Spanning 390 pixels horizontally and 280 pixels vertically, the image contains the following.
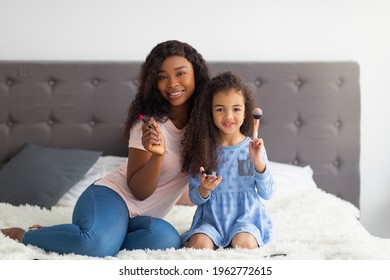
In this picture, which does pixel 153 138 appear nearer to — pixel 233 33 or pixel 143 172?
pixel 143 172

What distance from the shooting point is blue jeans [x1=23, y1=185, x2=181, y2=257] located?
174 cm

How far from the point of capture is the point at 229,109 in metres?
1.86

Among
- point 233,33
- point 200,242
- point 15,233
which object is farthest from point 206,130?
point 233,33

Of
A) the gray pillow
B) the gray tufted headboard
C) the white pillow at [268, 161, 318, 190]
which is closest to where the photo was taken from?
the gray pillow

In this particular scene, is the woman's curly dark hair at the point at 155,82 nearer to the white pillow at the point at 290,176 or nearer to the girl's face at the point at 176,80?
the girl's face at the point at 176,80

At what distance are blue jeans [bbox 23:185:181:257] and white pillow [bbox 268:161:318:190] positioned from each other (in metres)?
0.89

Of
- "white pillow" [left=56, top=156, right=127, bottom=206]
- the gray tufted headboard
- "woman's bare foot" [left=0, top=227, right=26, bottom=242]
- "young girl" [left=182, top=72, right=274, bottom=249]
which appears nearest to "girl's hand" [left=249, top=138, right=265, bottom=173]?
"young girl" [left=182, top=72, right=274, bottom=249]

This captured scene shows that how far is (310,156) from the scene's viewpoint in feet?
9.63

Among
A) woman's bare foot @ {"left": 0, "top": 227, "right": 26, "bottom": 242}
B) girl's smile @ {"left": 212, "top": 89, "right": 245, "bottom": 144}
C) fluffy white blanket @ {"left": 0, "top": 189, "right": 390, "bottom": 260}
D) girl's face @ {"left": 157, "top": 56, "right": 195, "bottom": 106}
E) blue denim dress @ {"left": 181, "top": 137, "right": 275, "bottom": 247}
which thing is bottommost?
woman's bare foot @ {"left": 0, "top": 227, "right": 26, "bottom": 242}

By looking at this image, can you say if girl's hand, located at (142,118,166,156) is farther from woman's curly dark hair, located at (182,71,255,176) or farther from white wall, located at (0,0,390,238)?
white wall, located at (0,0,390,238)

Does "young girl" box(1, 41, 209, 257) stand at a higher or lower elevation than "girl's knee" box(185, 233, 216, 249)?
higher

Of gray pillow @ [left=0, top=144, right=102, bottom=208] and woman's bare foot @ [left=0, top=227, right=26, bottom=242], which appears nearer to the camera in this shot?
woman's bare foot @ [left=0, top=227, right=26, bottom=242]
